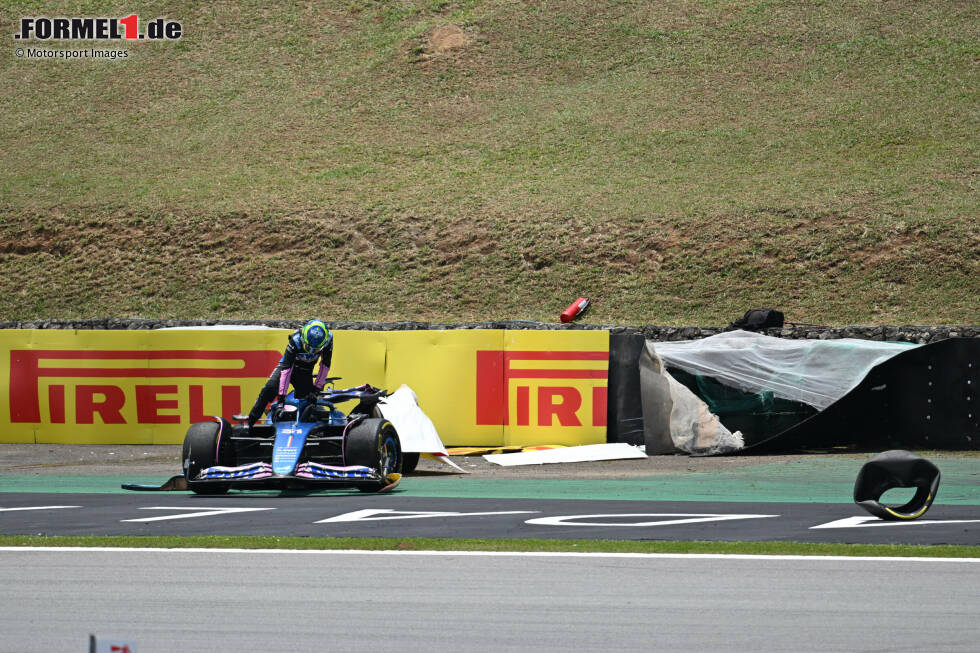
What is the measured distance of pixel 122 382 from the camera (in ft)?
59.7

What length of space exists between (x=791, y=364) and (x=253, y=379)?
7468 millimetres

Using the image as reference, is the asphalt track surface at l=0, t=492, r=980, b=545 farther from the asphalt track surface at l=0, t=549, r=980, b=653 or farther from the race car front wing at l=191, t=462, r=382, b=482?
the asphalt track surface at l=0, t=549, r=980, b=653

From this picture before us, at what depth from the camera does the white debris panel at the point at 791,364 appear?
1669 cm

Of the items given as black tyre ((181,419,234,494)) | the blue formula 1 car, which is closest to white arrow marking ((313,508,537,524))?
the blue formula 1 car

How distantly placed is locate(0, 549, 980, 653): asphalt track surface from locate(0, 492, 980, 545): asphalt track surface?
1.03 m

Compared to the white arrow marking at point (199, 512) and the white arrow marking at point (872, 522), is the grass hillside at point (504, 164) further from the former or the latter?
the white arrow marking at point (199, 512)

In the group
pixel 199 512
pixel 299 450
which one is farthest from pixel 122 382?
pixel 199 512

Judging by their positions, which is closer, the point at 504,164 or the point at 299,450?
the point at 299,450

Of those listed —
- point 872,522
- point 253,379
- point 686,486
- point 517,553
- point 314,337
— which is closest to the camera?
point 517,553

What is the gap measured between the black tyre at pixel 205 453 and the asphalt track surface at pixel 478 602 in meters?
3.93

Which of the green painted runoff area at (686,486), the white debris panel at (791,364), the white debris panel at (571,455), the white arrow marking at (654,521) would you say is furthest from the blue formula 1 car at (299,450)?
the white debris panel at (791,364)

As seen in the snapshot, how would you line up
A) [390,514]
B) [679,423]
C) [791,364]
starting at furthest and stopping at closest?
[791,364] → [679,423] → [390,514]

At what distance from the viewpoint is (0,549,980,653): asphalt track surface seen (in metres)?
5.89

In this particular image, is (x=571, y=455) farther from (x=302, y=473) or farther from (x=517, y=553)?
(x=517, y=553)
